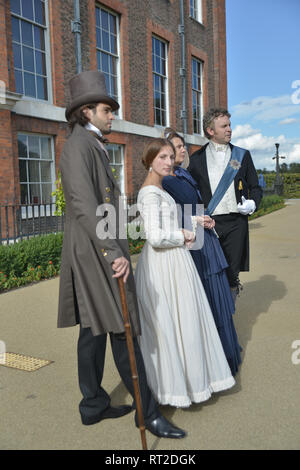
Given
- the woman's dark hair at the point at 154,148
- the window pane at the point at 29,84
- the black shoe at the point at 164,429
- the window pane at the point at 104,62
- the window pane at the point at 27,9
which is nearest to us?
the black shoe at the point at 164,429

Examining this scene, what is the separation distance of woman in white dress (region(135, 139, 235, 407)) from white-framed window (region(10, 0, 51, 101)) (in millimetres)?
7760

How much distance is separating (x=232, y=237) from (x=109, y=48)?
10.00m

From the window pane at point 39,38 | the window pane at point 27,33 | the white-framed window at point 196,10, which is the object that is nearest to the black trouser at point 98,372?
the window pane at point 27,33

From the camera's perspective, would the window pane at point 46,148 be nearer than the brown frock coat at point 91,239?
No

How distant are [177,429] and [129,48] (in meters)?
12.2

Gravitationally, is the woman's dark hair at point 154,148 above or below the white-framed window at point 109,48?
below

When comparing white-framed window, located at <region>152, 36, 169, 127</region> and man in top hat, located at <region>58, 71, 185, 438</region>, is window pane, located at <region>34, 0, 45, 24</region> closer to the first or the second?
white-framed window, located at <region>152, 36, 169, 127</region>

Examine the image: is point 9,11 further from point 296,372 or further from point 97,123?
point 296,372

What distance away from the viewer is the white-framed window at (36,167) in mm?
9508

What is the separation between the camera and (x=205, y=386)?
274 centimetres

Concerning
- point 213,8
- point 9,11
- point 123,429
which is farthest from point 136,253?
point 213,8

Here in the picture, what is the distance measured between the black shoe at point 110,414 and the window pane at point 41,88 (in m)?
8.56

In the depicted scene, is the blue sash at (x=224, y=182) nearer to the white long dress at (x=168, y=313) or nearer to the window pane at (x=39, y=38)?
the white long dress at (x=168, y=313)

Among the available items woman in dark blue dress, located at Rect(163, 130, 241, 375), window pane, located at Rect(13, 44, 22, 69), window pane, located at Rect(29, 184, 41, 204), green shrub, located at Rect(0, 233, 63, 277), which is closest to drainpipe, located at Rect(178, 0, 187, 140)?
window pane, located at Rect(13, 44, 22, 69)
